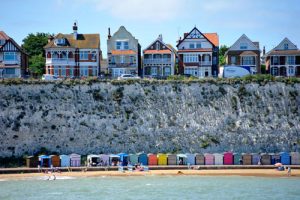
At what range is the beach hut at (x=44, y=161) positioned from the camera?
59.6 m

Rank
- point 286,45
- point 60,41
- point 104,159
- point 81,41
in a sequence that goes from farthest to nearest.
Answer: point 286,45, point 81,41, point 60,41, point 104,159

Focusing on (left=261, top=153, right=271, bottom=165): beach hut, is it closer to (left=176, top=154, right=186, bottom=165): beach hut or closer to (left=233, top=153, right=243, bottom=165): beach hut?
(left=233, top=153, right=243, bottom=165): beach hut

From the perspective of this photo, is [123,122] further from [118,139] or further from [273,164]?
[273,164]

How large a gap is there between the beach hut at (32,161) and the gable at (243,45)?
36419 mm

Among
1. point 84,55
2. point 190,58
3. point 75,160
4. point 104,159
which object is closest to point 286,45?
point 190,58

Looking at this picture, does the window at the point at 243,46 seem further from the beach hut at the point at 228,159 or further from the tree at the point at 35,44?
the tree at the point at 35,44

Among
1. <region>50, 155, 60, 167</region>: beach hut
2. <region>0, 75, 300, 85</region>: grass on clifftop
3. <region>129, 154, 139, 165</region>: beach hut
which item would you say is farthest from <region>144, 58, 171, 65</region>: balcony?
<region>50, 155, 60, 167</region>: beach hut

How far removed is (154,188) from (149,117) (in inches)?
741

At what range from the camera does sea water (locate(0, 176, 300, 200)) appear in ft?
155

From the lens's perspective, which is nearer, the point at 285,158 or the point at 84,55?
the point at 285,158

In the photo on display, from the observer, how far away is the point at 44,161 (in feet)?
196

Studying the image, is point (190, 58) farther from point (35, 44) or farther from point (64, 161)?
point (35, 44)

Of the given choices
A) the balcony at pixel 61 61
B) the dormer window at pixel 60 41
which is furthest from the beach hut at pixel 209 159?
the dormer window at pixel 60 41

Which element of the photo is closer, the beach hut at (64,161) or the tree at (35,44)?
the beach hut at (64,161)
